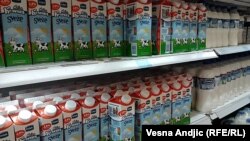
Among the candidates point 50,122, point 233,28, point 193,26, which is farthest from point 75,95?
point 233,28

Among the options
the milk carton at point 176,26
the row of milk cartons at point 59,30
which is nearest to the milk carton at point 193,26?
the milk carton at point 176,26

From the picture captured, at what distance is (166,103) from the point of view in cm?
114

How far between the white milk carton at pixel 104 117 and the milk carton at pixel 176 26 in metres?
0.48

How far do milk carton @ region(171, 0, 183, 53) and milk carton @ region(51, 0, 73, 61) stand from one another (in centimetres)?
57

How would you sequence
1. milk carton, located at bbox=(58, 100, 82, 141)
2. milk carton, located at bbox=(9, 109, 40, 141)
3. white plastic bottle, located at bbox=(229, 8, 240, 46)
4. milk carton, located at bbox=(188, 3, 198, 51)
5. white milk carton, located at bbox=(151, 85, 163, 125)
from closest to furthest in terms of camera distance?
1. milk carton, located at bbox=(9, 109, 40, 141)
2. milk carton, located at bbox=(58, 100, 82, 141)
3. white milk carton, located at bbox=(151, 85, 163, 125)
4. milk carton, located at bbox=(188, 3, 198, 51)
5. white plastic bottle, located at bbox=(229, 8, 240, 46)

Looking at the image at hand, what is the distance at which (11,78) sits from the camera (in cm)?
58

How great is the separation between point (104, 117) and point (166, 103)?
0.36 m

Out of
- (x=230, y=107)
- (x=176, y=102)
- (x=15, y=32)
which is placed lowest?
(x=230, y=107)

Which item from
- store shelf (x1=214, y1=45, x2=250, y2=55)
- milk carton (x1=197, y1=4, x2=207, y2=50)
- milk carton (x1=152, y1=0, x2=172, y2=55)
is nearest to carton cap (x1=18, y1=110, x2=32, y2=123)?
milk carton (x1=152, y1=0, x2=172, y2=55)

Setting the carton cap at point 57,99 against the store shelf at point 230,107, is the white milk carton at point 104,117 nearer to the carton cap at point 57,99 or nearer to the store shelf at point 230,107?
the carton cap at point 57,99

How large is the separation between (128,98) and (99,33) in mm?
301

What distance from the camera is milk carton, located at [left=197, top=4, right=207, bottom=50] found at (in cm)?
135

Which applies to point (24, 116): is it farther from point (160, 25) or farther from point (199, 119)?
point (199, 119)

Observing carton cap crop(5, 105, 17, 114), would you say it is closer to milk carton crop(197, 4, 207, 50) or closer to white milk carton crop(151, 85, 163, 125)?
white milk carton crop(151, 85, 163, 125)
